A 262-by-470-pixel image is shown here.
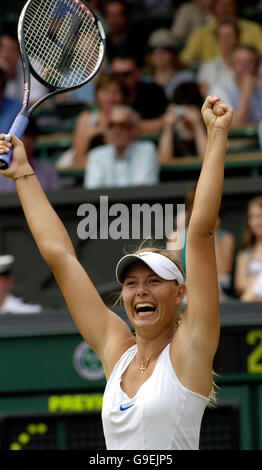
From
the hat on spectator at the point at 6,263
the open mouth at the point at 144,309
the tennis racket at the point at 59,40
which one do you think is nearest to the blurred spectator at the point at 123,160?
the hat on spectator at the point at 6,263

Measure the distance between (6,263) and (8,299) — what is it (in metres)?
0.24

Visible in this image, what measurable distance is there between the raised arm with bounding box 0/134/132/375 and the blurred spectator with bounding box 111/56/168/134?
184 inches

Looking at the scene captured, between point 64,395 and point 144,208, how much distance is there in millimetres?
1421

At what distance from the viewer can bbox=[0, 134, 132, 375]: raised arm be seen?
306cm

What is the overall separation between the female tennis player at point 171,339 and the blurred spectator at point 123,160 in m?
3.84

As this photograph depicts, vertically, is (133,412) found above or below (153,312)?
below

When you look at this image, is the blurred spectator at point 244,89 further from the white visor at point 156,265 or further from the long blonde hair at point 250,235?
the white visor at point 156,265

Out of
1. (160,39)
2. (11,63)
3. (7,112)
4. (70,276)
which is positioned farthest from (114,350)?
(11,63)

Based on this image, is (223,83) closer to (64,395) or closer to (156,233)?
(156,233)

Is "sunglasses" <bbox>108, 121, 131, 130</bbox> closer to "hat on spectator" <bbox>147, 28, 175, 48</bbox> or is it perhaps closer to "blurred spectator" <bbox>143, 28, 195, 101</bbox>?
"blurred spectator" <bbox>143, 28, 195, 101</bbox>

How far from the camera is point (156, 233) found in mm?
5879

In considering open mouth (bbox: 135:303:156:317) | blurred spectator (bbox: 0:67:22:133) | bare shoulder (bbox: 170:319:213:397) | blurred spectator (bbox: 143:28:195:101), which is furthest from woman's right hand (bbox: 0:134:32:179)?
blurred spectator (bbox: 143:28:195:101)

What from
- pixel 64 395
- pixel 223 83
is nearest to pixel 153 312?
pixel 64 395
